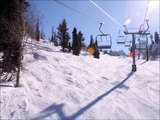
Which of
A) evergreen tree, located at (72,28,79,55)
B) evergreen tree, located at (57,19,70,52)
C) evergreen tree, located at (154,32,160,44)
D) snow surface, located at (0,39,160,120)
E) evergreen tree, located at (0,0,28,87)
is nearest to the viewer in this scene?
snow surface, located at (0,39,160,120)

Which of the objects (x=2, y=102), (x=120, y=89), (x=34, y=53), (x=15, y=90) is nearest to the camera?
(x=2, y=102)

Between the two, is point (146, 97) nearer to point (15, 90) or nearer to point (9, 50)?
point (15, 90)

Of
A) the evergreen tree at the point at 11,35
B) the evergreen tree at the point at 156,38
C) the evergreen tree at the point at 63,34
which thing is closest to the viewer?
the evergreen tree at the point at 11,35

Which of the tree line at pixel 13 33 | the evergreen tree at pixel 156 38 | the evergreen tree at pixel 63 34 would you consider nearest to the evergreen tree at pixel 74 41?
the evergreen tree at pixel 63 34

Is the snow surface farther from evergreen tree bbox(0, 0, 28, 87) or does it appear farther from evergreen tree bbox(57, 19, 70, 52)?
evergreen tree bbox(57, 19, 70, 52)

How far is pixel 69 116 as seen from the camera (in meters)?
10.1

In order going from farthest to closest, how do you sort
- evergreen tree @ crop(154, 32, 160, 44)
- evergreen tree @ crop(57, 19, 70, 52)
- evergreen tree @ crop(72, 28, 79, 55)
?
evergreen tree @ crop(154, 32, 160, 44) < evergreen tree @ crop(57, 19, 70, 52) < evergreen tree @ crop(72, 28, 79, 55)

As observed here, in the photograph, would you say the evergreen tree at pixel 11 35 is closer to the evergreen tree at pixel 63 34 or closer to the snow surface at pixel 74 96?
the snow surface at pixel 74 96

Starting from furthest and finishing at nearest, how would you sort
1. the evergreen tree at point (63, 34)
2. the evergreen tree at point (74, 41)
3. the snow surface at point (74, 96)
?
the evergreen tree at point (63, 34)
the evergreen tree at point (74, 41)
the snow surface at point (74, 96)

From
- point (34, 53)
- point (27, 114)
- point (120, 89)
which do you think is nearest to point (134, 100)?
point (120, 89)

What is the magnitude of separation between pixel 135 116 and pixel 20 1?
8.35m

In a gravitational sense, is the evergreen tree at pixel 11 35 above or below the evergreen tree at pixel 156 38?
below

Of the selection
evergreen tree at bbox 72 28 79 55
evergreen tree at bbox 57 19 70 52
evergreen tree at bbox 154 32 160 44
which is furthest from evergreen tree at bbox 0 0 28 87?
evergreen tree at bbox 154 32 160 44

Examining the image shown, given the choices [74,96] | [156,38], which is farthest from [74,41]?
[156,38]
